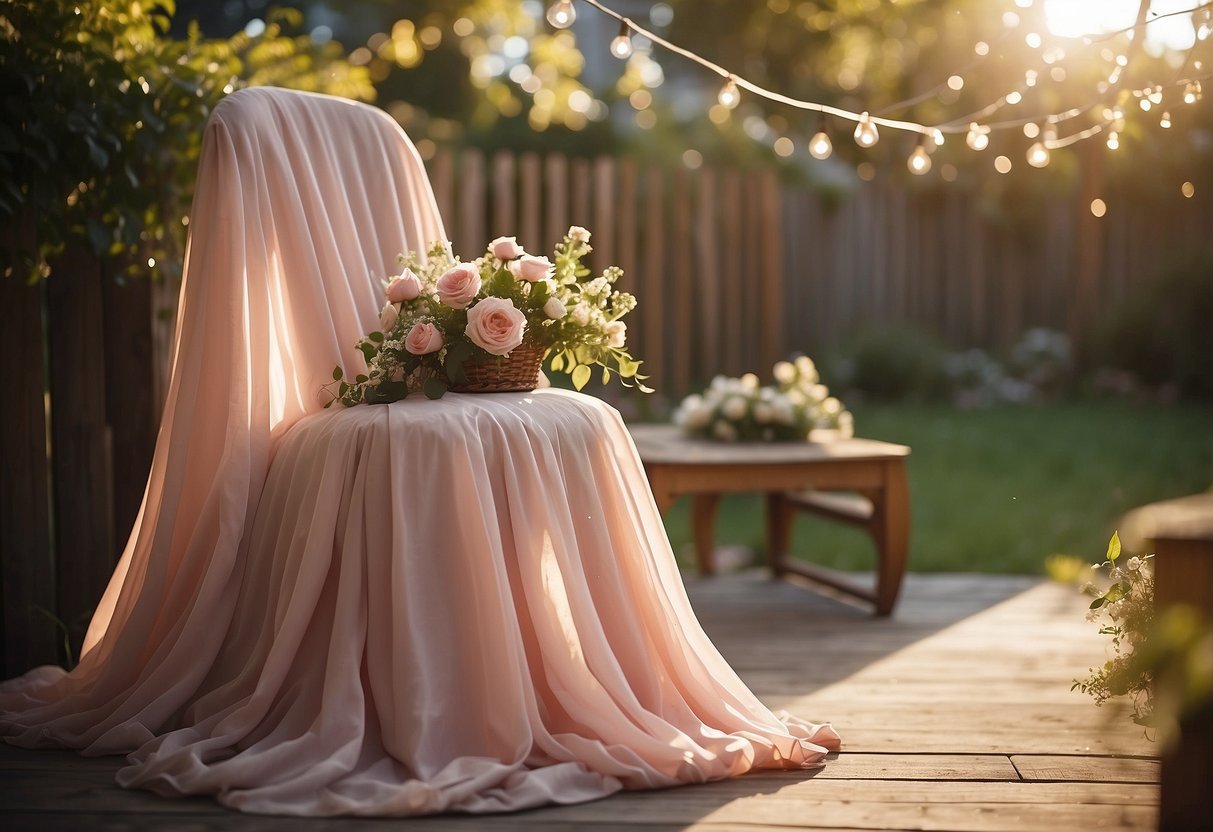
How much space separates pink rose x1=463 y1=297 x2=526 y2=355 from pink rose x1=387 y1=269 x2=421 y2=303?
0.55 ft

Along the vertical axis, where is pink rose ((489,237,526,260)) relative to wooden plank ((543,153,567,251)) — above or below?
below

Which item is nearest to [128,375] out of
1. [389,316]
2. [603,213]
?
[389,316]

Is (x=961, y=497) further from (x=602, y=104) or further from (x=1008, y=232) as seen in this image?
(x=602, y=104)

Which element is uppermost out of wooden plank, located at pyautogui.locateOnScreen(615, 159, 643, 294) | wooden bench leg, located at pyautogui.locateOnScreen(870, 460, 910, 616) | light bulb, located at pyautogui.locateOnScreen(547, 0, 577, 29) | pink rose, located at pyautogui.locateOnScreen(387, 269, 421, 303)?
light bulb, located at pyautogui.locateOnScreen(547, 0, 577, 29)

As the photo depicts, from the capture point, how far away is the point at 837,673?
3186 mm

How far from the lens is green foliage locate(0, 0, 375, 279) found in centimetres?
277

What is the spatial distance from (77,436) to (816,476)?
2.16m

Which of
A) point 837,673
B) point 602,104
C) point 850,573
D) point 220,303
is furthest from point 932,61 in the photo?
point 220,303

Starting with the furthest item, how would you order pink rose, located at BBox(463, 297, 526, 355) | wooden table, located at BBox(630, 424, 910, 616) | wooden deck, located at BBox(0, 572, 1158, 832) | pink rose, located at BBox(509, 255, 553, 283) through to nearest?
wooden table, located at BBox(630, 424, 910, 616) → pink rose, located at BBox(509, 255, 553, 283) → pink rose, located at BBox(463, 297, 526, 355) → wooden deck, located at BBox(0, 572, 1158, 832)

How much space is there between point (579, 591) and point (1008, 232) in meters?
7.76

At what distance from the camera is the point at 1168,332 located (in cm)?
823

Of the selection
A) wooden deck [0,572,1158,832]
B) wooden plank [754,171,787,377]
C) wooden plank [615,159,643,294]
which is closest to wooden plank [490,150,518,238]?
wooden plank [615,159,643,294]

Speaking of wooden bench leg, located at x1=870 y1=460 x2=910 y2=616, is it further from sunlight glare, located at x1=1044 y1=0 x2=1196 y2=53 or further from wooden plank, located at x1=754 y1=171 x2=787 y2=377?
wooden plank, located at x1=754 y1=171 x2=787 y2=377

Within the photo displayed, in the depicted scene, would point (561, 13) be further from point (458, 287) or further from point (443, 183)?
point (443, 183)
